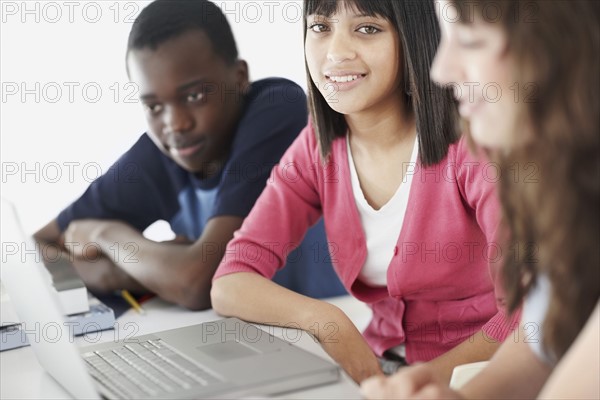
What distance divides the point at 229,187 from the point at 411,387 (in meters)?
0.89

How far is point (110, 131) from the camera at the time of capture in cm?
199

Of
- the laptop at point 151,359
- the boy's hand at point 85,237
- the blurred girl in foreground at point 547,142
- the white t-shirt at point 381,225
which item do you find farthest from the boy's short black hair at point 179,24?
the blurred girl in foreground at point 547,142

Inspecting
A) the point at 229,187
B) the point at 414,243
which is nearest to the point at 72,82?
the point at 229,187

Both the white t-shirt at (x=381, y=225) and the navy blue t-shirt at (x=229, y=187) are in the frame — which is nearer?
the white t-shirt at (x=381, y=225)

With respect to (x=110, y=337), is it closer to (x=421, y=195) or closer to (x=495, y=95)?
(x=421, y=195)

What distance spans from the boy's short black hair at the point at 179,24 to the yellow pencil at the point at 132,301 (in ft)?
1.75

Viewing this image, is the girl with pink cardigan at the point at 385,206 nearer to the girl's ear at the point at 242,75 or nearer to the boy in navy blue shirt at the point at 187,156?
the boy in navy blue shirt at the point at 187,156

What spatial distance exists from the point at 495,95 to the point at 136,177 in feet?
3.96

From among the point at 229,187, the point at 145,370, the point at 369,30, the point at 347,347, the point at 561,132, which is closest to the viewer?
the point at 561,132

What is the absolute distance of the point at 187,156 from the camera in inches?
69.9

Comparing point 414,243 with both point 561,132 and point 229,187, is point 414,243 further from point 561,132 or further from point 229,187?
point 561,132

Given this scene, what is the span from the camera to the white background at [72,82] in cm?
189

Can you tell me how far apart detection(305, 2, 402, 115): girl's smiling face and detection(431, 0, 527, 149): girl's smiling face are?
0.47 m

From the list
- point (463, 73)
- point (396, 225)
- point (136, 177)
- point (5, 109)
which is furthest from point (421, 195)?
point (5, 109)
